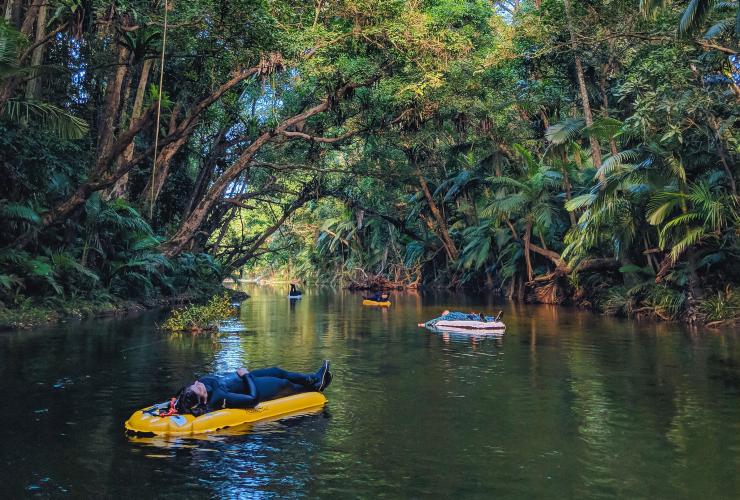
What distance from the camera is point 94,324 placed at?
2020cm

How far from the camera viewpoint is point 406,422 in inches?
356

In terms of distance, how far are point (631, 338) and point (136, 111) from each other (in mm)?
17714

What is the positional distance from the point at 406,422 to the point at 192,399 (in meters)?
2.71

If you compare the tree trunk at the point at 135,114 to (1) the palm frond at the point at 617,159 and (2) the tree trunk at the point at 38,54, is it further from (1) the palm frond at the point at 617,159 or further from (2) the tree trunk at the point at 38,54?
(1) the palm frond at the point at 617,159

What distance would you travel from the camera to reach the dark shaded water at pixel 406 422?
6648 mm

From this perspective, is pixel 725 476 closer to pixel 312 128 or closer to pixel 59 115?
pixel 59 115

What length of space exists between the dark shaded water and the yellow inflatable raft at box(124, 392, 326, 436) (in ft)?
0.87

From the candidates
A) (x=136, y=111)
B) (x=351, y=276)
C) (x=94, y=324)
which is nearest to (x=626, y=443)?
(x=94, y=324)

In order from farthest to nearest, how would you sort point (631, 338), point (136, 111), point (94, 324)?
point (136, 111)
point (94, 324)
point (631, 338)

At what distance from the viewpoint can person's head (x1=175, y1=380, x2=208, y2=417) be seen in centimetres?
870

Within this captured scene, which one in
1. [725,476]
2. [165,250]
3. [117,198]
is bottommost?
[725,476]

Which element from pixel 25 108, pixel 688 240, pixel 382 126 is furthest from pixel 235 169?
pixel 688 240

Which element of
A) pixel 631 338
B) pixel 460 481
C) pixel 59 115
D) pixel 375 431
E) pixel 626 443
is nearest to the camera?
pixel 460 481

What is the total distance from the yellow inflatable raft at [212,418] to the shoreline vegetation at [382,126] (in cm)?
720
